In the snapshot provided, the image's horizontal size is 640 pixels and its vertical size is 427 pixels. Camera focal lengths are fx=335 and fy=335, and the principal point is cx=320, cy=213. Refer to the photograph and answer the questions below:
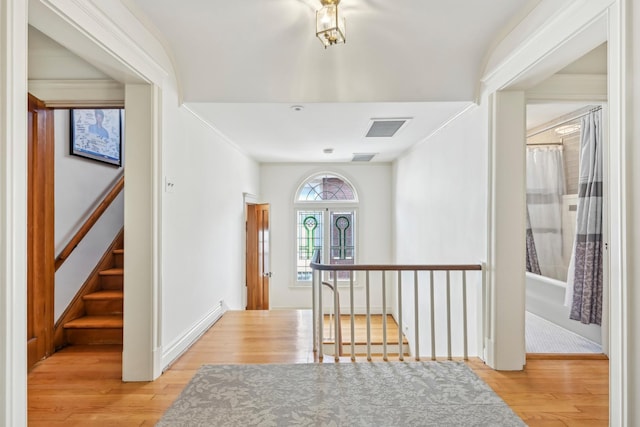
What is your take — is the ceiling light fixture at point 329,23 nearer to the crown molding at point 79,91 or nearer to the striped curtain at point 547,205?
the crown molding at point 79,91

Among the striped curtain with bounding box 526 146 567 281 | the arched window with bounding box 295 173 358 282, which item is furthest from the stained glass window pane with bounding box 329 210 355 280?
the striped curtain with bounding box 526 146 567 281

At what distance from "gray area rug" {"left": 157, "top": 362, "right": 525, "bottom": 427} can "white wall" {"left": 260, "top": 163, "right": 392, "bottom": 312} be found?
3699 millimetres

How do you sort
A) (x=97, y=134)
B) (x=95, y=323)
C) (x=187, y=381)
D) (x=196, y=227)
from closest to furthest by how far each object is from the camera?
(x=187, y=381) → (x=95, y=323) → (x=196, y=227) → (x=97, y=134)

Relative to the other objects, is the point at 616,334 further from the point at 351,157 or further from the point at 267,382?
the point at 351,157

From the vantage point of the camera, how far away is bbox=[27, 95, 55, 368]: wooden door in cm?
263

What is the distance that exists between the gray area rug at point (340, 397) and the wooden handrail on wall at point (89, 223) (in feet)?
5.66

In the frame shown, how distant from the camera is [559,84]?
253cm

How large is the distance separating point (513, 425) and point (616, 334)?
0.84 metres

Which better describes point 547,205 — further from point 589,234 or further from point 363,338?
point 363,338

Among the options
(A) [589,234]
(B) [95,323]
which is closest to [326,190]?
(A) [589,234]

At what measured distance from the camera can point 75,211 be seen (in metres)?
3.33

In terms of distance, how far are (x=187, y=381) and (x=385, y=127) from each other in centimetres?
302

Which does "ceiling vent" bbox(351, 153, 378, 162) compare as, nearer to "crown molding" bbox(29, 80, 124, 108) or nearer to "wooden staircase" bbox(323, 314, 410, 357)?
"wooden staircase" bbox(323, 314, 410, 357)

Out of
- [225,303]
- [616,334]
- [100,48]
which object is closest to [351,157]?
[225,303]
